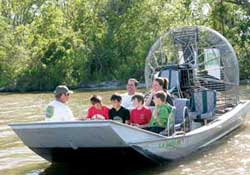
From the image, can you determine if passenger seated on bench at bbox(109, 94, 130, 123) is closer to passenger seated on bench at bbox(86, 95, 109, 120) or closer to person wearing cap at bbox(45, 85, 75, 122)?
passenger seated on bench at bbox(86, 95, 109, 120)

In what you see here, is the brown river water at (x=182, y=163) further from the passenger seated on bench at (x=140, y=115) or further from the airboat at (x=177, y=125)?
the passenger seated on bench at (x=140, y=115)

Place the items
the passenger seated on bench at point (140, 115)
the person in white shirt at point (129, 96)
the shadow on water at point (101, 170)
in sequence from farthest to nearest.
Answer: the person in white shirt at point (129, 96), the passenger seated on bench at point (140, 115), the shadow on water at point (101, 170)

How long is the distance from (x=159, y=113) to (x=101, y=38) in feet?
143

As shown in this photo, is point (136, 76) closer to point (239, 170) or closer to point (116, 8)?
point (116, 8)

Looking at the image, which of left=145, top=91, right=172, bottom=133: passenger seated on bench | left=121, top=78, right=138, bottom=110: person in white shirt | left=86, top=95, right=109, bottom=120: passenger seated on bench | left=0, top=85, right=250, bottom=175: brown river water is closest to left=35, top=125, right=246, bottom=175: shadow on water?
left=0, top=85, right=250, bottom=175: brown river water

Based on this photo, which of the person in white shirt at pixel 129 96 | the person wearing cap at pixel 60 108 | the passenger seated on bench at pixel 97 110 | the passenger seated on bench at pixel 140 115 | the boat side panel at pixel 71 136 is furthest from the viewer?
the person in white shirt at pixel 129 96

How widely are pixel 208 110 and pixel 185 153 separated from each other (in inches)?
131

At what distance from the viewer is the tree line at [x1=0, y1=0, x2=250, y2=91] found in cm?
4934

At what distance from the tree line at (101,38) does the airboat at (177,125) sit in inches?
1243

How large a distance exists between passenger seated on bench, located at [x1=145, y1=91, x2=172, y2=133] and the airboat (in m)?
0.13

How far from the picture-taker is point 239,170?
962 centimetres

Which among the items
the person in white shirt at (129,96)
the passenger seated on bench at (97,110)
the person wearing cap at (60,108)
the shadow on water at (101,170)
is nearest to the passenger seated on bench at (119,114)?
the passenger seated on bench at (97,110)

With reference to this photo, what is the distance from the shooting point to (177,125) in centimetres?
1074

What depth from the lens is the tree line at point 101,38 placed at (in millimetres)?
49344
